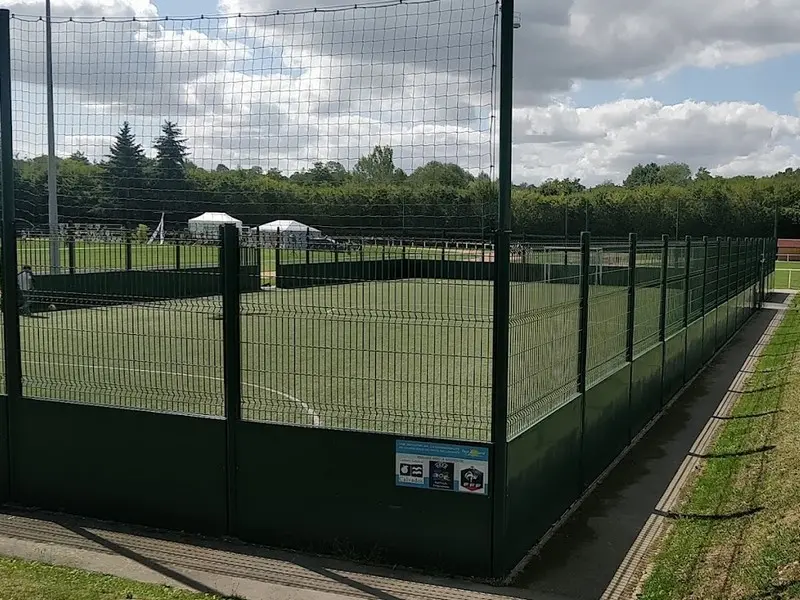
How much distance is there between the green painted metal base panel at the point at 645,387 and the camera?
372 inches

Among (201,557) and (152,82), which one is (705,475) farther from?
(152,82)

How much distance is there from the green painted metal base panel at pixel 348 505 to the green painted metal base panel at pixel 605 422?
228 centimetres

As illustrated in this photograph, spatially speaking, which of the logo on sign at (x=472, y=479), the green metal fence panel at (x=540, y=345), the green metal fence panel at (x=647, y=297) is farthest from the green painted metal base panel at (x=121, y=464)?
the green metal fence panel at (x=647, y=297)

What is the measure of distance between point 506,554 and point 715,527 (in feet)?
6.51

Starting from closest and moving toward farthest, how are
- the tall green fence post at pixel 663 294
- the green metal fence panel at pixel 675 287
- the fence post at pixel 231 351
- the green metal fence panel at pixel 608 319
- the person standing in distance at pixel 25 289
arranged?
the fence post at pixel 231 351
the person standing in distance at pixel 25 289
the green metal fence panel at pixel 608 319
the tall green fence post at pixel 663 294
the green metal fence panel at pixel 675 287

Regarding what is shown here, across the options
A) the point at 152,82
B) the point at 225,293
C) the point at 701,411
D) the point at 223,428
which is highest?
the point at 152,82

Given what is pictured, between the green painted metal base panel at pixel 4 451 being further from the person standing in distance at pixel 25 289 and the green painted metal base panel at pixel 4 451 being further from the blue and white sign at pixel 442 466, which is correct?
the blue and white sign at pixel 442 466

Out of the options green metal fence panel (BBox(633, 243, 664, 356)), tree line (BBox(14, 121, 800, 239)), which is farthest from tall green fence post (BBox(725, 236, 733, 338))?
tree line (BBox(14, 121, 800, 239))

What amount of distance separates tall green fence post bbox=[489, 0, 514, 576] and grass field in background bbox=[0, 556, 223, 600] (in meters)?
1.97

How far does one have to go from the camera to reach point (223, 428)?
6262 mm

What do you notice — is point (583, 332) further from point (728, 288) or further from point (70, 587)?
point (728, 288)

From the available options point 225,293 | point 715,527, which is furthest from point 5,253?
point 715,527

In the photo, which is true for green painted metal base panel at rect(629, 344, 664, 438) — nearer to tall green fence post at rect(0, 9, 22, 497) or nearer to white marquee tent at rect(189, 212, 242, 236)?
white marquee tent at rect(189, 212, 242, 236)

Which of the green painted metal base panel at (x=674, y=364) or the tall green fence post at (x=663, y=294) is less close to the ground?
the tall green fence post at (x=663, y=294)
